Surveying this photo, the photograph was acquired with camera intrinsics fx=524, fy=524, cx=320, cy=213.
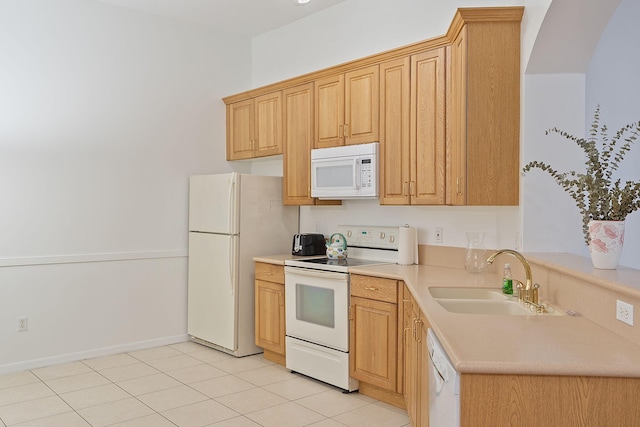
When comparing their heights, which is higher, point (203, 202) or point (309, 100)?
point (309, 100)

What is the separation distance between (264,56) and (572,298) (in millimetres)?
3994

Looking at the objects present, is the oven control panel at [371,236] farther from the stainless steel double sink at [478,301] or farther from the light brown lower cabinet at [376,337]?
the stainless steel double sink at [478,301]

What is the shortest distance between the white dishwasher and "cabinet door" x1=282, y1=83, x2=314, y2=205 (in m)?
2.48

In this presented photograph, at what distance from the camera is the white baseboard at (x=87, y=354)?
4.03 meters

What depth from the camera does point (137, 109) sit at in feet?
15.3

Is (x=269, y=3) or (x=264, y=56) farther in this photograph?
(x=264, y=56)

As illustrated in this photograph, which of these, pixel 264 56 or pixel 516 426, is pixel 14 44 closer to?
pixel 264 56

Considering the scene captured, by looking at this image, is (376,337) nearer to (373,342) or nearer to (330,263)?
(373,342)

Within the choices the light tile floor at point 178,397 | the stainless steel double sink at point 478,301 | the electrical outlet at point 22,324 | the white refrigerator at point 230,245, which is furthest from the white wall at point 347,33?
the electrical outlet at point 22,324

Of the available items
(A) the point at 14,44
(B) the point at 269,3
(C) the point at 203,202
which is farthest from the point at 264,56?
(A) the point at 14,44

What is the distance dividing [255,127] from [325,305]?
1.96 m

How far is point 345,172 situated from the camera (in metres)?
3.96

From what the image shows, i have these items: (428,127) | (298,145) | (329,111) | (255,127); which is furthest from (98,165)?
(428,127)

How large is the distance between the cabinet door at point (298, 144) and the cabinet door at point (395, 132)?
77cm
